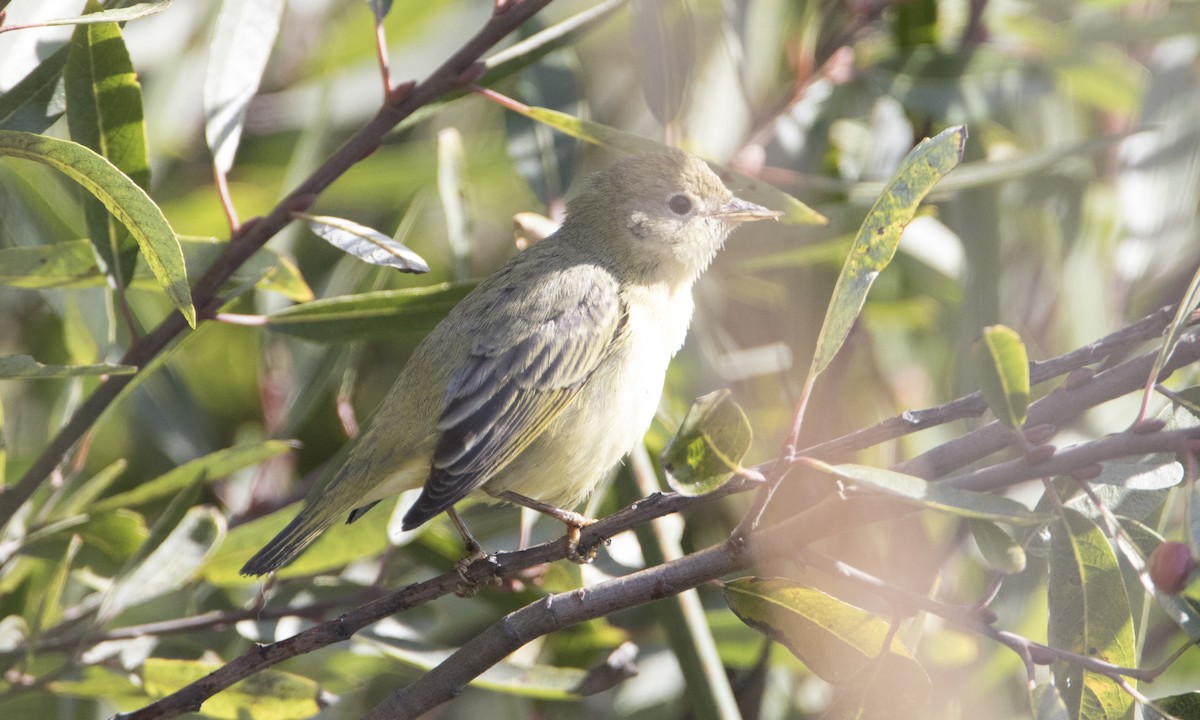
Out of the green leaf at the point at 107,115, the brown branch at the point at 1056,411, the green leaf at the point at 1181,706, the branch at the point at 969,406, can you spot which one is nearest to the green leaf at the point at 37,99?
the green leaf at the point at 107,115

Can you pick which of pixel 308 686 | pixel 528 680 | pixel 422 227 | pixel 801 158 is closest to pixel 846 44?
pixel 801 158

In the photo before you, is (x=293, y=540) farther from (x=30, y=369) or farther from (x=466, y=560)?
(x=30, y=369)

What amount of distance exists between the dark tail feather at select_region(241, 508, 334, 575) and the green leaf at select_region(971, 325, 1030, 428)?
1597mm

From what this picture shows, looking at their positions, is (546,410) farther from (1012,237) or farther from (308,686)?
(1012,237)

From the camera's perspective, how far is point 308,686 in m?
2.56

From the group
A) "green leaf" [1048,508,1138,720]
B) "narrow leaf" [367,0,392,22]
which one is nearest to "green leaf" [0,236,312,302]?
"narrow leaf" [367,0,392,22]

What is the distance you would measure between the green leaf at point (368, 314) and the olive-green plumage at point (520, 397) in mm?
213

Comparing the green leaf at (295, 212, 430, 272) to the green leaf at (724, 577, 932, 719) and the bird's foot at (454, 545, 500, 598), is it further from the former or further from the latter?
the green leaf at (724, 577, 932, 719)

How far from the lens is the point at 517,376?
299cm

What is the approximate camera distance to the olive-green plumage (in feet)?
9.23

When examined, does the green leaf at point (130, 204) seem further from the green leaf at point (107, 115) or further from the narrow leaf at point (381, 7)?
the narrow leaf at point (381, 7)

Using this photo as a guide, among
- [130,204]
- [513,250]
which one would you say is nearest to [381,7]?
[130,204]

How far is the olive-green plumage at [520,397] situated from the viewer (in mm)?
2814

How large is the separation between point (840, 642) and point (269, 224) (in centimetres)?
142
